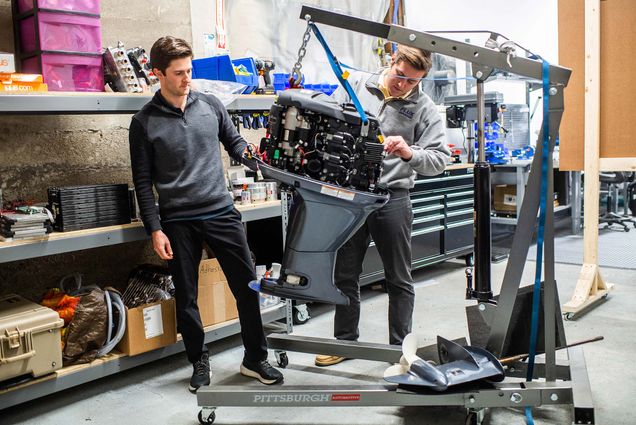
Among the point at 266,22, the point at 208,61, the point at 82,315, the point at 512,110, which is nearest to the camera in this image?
the point at 82,315

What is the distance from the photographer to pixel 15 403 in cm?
236

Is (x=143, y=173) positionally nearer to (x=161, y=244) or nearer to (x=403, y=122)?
(x=161, y=244)

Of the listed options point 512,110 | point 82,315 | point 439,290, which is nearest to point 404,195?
point 82,315

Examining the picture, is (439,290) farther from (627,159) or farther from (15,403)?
(15,403)

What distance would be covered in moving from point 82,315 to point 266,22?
234cm

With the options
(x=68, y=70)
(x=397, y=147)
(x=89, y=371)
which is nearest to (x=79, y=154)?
(x=68, y=70)

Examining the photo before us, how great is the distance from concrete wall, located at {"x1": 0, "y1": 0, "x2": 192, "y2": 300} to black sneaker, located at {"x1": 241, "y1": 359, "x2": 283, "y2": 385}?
39.4 inches

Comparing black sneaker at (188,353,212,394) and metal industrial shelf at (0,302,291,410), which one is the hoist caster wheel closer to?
black sneaker at (188,353,212,394)

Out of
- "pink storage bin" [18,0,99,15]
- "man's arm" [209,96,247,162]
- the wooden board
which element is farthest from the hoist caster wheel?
the wooden board

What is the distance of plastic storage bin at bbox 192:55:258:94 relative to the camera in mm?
3035

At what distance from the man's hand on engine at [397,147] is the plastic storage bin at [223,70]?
1.12 meters

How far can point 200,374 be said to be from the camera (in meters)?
2.65

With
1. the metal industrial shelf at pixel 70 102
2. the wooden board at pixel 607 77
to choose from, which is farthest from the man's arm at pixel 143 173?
the wooden board at pixel 607 77

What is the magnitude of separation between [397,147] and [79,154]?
5.70 ft
